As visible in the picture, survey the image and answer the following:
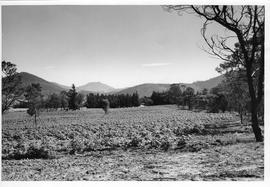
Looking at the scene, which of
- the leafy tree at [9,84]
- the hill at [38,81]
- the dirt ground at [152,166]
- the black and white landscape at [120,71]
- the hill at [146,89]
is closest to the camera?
the dirt ground at [152,166]

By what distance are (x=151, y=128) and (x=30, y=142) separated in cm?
329

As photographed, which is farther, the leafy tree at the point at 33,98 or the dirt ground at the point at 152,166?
the leafy tree at the point at 33,98

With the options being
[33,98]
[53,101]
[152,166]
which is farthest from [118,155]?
[33,98]

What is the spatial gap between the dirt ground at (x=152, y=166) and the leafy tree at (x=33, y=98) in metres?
1.37

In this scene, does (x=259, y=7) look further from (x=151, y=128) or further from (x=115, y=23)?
(x=151, y=128)

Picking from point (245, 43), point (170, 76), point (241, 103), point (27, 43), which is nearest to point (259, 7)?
point (245, 43)

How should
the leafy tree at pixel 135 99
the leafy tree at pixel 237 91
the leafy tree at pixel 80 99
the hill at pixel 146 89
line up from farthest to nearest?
1. the leafy tree at pixel 237 91
2. the leafy tree at pixel 135 99
3. the leafy tree at pixel 80 99
4. the hill at pixel 146 89

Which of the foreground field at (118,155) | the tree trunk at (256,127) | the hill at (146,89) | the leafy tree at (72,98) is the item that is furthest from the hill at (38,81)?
the tree trunk at (256,127)

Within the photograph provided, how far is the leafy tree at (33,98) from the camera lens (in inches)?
207

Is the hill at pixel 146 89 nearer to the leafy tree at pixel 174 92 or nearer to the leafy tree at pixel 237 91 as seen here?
the leafy tree at pixel 174 92

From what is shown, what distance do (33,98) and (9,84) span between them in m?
0.67

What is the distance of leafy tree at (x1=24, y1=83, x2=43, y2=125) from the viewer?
17.3ft

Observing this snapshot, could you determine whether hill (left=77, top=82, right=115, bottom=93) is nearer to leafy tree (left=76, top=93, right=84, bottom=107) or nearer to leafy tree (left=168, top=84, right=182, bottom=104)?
leafy tree (left=76, top=93, right=84, bottom=107)

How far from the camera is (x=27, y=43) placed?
4.92 metres
